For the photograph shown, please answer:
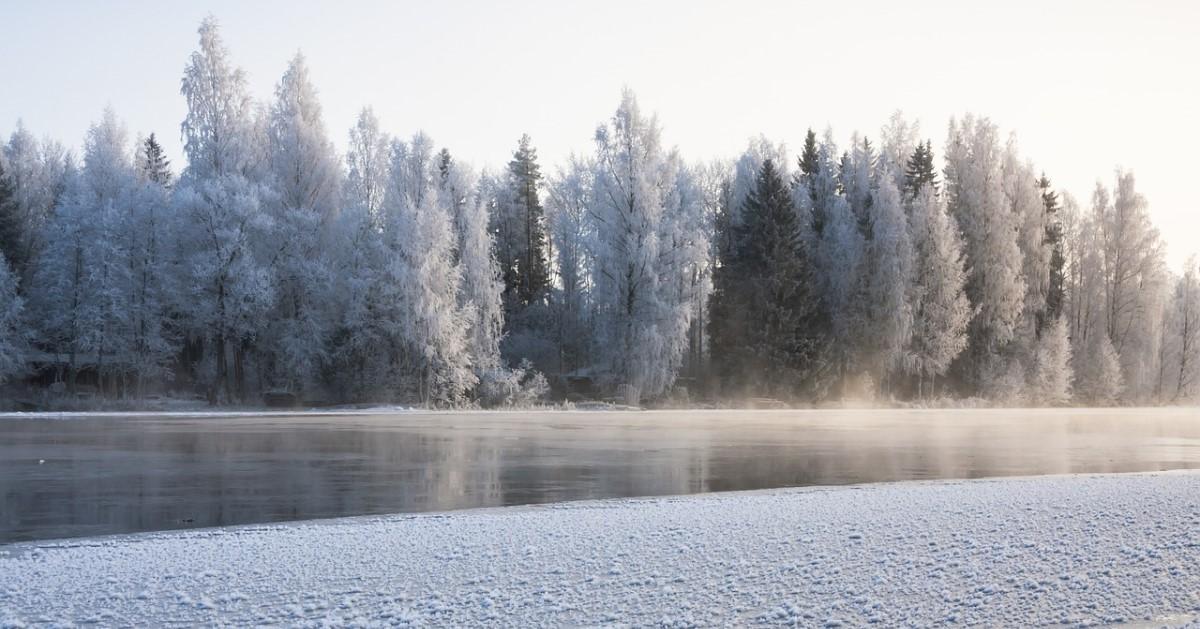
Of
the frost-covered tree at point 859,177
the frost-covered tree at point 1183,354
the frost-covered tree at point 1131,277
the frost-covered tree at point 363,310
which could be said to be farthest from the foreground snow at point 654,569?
the frost-covered tree at point 1183,354

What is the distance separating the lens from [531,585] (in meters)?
8.01

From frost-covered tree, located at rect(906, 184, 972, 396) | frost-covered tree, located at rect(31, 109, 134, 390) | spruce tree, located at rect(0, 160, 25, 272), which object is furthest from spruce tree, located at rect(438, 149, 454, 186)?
frost-covered tree, located at rect(906, 184, 972, 396)

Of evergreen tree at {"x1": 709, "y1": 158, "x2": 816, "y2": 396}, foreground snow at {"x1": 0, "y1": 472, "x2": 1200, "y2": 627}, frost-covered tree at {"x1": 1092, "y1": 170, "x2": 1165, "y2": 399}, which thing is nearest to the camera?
foreground snow at {"x1": 0, "y1": 472, "x2": 1200, "y2": 627}

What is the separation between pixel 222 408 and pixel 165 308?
811 centimetres

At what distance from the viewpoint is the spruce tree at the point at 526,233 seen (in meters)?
64.9

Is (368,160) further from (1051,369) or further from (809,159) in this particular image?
(1051,369)

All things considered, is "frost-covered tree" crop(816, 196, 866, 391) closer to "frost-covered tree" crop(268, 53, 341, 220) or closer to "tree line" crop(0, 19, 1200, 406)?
"tree line" crop(0, 19, 1200, 406)

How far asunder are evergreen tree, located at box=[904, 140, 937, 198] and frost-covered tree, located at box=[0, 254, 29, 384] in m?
47.9

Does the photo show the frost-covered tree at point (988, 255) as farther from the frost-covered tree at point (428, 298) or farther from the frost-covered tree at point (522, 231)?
the frost-covered tree at point (428, 298)

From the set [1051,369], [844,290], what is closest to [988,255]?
[1051,369]

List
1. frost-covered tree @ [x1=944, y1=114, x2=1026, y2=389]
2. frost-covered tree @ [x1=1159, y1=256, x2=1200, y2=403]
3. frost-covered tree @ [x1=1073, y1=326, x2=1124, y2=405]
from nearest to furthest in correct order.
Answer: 1. frost-covered tree @ [x1=944, y1=114, x2=1026, y2=389]
2. frost-covered tree @ [x1=1073, y1=326, x2=1124, y2=405]
3. frost-covered tree @ [x1=1159, y1=256, x2=1200, y2=403]

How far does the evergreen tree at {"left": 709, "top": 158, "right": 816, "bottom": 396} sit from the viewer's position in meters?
53.3

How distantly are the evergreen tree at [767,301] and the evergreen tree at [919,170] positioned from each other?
8886mm

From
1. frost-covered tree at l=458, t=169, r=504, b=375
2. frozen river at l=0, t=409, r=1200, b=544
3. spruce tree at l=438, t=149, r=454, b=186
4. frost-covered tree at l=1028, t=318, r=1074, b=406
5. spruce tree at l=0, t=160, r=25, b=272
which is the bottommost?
frozen river at l=0, t=409, r=1200, b=544
